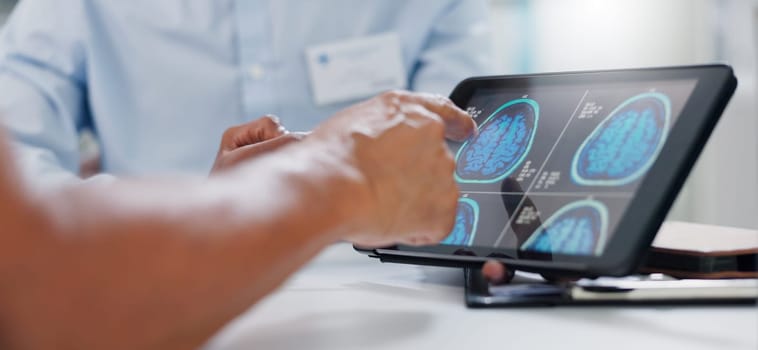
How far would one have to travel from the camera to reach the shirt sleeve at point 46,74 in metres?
1.14

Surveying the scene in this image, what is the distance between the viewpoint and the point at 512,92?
623 millimetres

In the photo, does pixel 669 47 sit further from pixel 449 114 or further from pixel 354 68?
pixel 449 114

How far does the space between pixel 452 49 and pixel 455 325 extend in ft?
3.00

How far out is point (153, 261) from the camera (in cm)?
31

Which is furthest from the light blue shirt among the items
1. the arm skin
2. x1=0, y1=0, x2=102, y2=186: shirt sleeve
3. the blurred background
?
the arm skin

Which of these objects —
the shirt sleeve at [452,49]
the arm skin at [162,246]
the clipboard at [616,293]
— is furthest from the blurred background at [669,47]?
the arm skin at [162,246]

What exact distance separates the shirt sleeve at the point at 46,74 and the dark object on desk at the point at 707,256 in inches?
35.1

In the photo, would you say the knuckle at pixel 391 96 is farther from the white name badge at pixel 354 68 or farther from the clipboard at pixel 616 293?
the white name badge at pixel 354 68

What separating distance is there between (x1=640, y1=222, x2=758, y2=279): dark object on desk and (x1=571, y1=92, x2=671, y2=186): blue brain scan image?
87 mm

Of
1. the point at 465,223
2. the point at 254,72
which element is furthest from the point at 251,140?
the point at 254,72

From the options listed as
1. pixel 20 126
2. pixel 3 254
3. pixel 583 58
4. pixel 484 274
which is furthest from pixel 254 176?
pixel 583 58

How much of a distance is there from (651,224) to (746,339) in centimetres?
9

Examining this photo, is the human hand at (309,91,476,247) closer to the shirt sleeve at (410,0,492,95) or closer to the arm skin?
the arm skin

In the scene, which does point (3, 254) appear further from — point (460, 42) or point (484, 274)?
point (460, 42)
